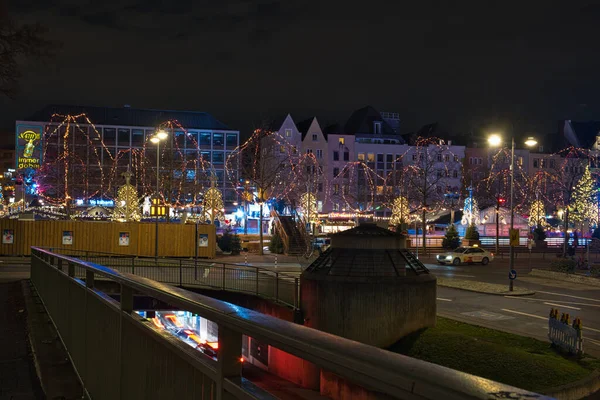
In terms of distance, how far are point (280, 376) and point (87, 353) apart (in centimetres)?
979

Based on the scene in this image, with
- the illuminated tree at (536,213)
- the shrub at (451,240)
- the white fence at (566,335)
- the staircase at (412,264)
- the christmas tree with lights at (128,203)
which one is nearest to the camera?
the white fence at (566,335)

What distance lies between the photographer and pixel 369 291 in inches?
614

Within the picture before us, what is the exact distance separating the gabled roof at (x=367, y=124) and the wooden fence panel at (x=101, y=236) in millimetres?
52676

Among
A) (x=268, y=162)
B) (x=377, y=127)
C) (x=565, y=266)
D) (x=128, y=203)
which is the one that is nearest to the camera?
(x=565, y=266)

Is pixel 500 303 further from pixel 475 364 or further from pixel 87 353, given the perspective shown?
pixel 87 353

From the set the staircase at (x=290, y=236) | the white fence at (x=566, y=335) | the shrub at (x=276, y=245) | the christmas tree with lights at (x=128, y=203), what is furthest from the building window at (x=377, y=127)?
the white fence at (x=566, y=335)

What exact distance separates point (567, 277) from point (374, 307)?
22945 mm

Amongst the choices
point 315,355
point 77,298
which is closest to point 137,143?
point 77,298

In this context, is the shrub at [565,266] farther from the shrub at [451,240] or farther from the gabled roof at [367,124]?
the gabled roof at [367,124]

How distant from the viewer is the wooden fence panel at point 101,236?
126 ft

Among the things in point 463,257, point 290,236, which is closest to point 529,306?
point 463,257

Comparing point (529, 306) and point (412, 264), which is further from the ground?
point (412, 264)

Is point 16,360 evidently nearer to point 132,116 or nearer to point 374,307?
point 374,307

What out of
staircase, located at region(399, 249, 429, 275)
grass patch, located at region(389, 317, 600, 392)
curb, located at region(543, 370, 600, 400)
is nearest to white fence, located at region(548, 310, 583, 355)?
grass patch, located at region(389, 317, 600, 392)
